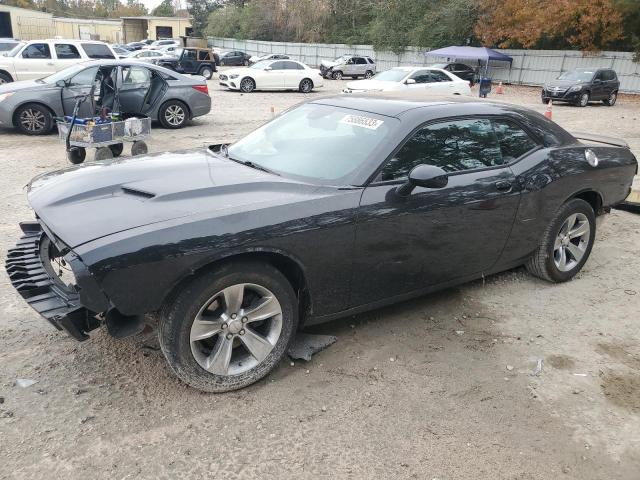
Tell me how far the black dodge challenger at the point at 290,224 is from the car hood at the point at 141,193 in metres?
0.01

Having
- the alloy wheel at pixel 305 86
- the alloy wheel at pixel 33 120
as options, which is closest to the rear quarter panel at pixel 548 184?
the alloy wheel at pixel 33 120

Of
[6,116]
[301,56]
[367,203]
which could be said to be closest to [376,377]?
[367,203]

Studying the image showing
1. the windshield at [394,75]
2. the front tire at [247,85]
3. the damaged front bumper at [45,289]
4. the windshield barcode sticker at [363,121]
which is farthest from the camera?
the front tire at [247,85]

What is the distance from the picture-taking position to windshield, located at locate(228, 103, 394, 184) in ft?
11.6

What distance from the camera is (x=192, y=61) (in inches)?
1187

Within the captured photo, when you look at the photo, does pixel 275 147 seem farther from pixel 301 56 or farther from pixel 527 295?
pixel 301 56

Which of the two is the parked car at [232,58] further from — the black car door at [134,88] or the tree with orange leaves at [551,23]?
the black car door at [134,88]

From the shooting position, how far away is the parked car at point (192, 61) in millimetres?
29688

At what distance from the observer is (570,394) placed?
3.27 metres

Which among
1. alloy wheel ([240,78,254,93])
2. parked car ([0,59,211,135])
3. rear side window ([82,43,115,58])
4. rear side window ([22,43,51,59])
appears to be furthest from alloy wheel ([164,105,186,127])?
alloy wheel ([240,78,254,93])

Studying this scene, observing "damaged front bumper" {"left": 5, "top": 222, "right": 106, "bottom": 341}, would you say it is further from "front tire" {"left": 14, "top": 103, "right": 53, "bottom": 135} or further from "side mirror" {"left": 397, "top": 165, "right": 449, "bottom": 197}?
"front tire" {"left": 14, "top": 103, "right": 53, "bottom": 135}

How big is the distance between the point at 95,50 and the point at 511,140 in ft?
48.2

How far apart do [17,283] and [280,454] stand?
1.80 m

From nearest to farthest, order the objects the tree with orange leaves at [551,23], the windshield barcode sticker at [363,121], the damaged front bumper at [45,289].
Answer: the damaged front bumper at [45,289], the windshield barcode sticker at [363,121], the tree with orange leaves at [551,23]
